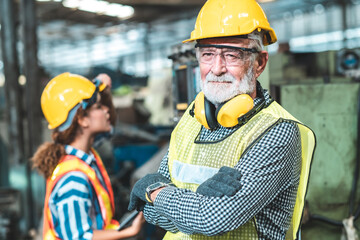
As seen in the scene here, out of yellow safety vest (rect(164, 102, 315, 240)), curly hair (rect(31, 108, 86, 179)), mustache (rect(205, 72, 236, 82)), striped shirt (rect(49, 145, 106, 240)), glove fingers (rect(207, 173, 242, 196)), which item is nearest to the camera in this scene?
glove fingers (rect(207, 173, 242, 196))

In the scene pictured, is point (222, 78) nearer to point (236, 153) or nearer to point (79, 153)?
point (236, 153)

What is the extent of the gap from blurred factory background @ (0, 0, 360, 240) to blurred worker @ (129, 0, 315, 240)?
1.86 feet

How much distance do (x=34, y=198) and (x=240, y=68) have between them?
4.28m

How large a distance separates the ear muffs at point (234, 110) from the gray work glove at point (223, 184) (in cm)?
19

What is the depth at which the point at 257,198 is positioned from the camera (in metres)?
1.12

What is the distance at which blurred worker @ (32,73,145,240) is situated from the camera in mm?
1754

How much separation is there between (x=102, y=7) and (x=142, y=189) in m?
9.22

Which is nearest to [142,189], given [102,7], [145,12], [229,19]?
[229,19]

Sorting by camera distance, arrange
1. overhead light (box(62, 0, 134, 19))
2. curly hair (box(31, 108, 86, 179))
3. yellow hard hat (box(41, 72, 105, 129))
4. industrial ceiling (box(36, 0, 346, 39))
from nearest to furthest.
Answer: curly hair (box(31, 108, 86, 179)), yellow hard hat (box(41, 72, 105, 129)), overhead light (box(62, 0, 134, 19)), industrial ceiling (box(36, 0, 346, 39))

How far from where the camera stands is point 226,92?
1.34 m

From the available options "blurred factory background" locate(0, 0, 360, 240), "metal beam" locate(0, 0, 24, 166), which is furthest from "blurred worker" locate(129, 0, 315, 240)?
"metal beam" locate(0, 0, 24, 166)

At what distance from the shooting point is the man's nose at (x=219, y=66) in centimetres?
132

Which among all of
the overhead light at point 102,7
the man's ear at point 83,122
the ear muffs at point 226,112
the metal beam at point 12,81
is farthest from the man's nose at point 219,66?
the overhead light at point 102,7

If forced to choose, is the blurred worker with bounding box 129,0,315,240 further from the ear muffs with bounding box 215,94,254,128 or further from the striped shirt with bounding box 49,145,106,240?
the striped shirt with bounding box 49,145,106,240
